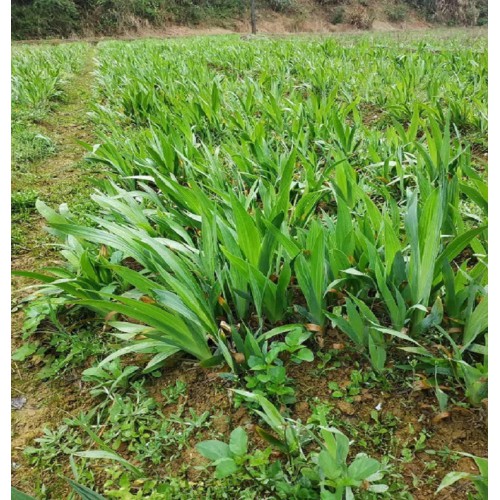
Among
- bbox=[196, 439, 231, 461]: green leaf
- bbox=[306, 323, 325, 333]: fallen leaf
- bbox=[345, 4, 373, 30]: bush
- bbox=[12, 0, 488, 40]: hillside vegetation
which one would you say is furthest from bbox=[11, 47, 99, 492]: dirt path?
bbox=[345, 4, 373, 30]: bush

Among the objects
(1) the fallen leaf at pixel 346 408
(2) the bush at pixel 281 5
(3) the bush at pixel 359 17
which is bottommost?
(1) the fallen leaf at pixel 346 408

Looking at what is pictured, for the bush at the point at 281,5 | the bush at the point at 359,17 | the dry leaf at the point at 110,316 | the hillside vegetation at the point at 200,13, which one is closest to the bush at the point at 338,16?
the hillside vegetation at the point at 200,13

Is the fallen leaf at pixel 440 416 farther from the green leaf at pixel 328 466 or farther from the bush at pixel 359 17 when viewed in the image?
the bush at pixel 359 17

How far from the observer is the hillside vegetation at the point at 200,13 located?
22594 millimetres

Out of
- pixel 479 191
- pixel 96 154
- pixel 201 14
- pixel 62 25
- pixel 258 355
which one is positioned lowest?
pixel 258 355

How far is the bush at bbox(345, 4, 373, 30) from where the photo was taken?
3067 cm

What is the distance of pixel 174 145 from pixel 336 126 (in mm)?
972

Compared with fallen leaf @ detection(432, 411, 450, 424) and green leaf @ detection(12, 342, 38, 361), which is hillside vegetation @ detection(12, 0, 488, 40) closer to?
green leaf @ detection(12, 342, 38, 361)

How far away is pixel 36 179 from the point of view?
2834 millimetres

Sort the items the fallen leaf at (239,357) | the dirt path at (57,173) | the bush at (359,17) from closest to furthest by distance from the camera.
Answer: the fallen leaf at (239,357) < the dirt path at (57,173) < the bush at (359,17)

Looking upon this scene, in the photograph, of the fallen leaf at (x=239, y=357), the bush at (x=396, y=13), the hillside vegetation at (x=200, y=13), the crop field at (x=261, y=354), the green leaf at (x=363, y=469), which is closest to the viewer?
the green leaf at (x=363, y=469)

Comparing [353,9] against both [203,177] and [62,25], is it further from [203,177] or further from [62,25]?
[203,177]

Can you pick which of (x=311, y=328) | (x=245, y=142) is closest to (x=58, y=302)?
(x=311, y=328)

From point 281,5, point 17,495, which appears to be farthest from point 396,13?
point 17,495
